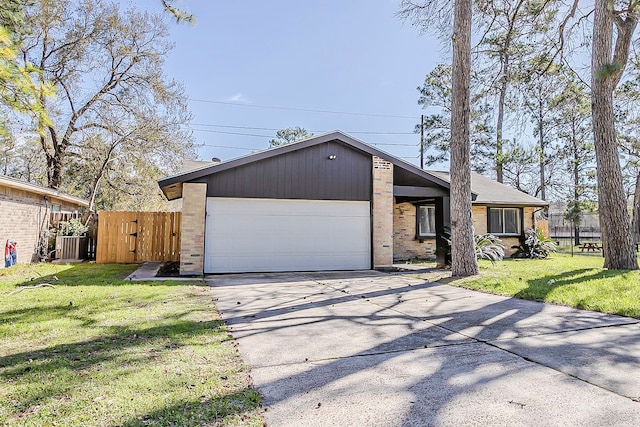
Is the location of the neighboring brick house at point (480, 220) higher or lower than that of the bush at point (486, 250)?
higher

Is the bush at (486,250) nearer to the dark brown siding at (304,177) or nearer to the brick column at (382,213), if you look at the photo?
the brick column at (382,213)

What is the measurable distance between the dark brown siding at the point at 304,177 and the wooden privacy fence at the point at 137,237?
14.6 ft

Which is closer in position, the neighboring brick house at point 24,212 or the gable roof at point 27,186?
the gable roof at point 27,186

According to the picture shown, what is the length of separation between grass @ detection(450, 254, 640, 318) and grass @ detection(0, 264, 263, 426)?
515 centimetres

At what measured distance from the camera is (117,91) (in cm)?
1750

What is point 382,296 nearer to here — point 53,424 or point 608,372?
point 608,372

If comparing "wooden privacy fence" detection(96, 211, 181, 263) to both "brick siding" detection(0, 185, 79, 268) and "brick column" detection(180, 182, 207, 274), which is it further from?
"brick column" detection(180, 182, 207, 274)

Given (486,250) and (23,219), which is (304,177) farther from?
(23,219)

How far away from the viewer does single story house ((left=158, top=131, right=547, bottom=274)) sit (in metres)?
9.65

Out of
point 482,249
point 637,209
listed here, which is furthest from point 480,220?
point 637,209

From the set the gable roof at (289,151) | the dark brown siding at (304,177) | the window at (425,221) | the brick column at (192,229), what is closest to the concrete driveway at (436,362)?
the brick column at (192,229)

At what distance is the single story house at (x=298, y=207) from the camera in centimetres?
965

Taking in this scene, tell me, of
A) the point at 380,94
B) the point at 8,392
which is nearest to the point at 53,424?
the point at 8,392

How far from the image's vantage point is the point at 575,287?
669 centimetres
